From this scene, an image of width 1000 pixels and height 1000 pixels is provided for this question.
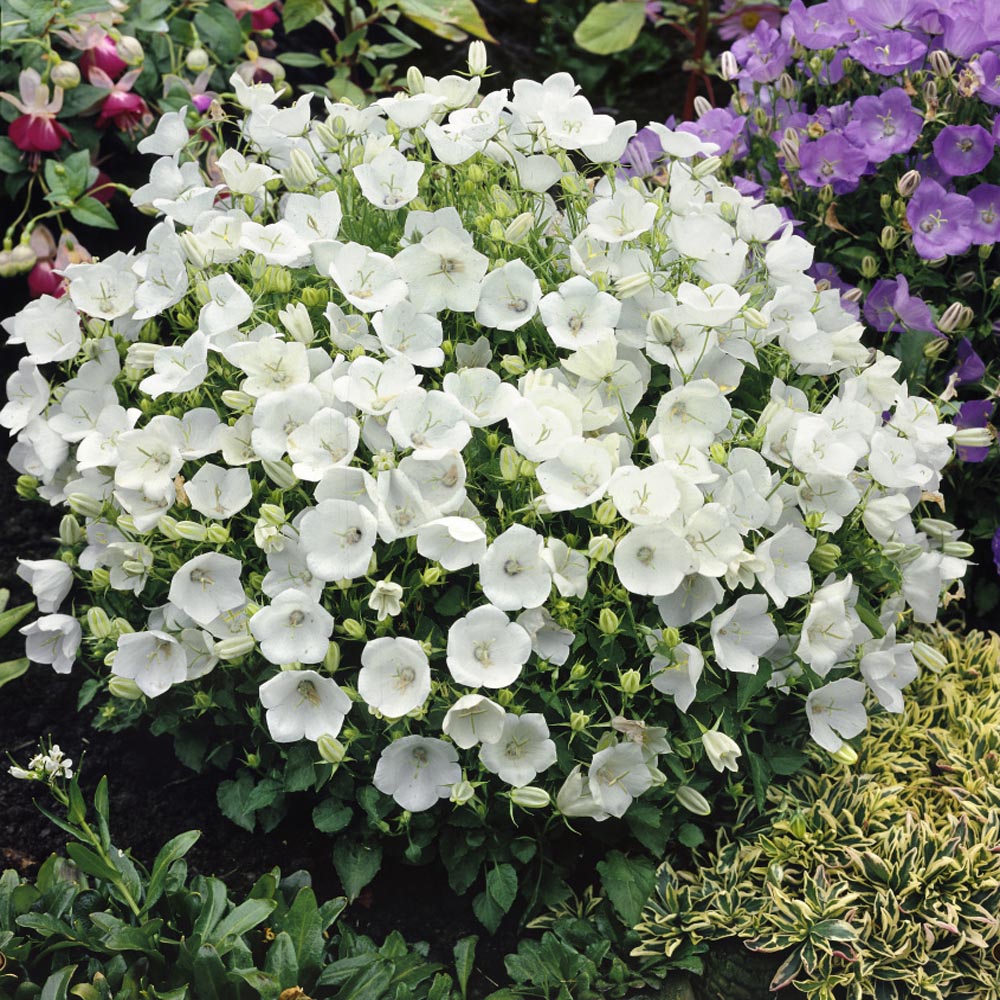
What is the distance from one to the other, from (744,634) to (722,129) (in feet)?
5.51

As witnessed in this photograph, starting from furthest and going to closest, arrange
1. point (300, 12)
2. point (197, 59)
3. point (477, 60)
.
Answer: point (300, 12) < point (197, 59) < point (477, 60)

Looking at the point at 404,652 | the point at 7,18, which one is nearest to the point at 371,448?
the point at 404,652

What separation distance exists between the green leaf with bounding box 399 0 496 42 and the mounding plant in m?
2.67

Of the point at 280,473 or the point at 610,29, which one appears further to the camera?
the point at 610,29

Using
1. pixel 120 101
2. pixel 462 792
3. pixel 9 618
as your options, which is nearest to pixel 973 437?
pixel 462 792

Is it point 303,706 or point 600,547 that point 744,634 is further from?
point 303,706

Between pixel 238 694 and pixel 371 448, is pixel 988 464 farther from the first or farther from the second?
pixel 238 694

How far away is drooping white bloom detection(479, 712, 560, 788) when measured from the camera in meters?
2.09

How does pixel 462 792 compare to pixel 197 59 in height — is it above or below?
below

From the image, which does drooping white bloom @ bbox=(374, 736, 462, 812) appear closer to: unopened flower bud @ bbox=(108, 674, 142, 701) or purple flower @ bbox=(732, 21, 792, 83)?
unopened flower bud @ bbox=(108, 674, 142, 701)

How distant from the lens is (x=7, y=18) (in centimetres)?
341

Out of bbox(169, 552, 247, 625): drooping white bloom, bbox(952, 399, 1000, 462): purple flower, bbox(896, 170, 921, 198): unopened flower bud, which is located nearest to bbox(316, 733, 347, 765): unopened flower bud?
bbox(169, 552, 247, 625): drooping white bloom

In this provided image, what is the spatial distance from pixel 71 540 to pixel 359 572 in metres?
0.87

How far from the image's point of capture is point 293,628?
2.09 m
